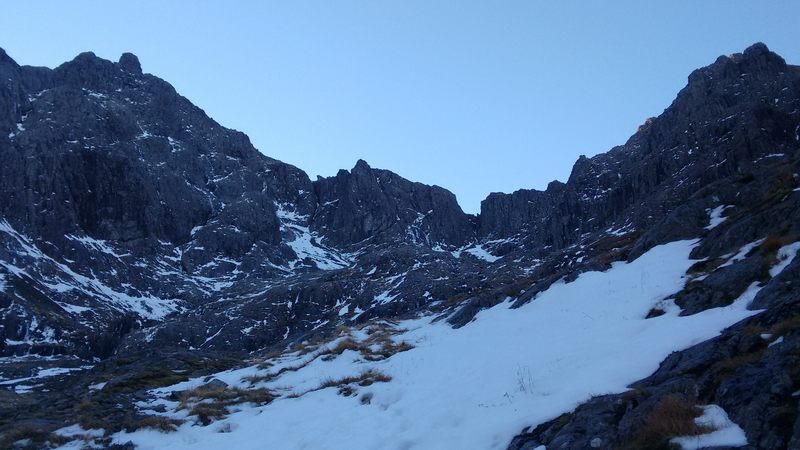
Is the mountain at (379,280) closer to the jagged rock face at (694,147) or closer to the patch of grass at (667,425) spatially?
the patch of grass at (667,425)

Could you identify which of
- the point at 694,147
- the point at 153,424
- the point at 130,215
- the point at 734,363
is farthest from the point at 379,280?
the point at 734,363

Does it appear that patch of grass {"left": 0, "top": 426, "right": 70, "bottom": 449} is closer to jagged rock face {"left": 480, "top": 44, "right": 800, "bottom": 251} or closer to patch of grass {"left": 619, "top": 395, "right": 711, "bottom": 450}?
patch of grass {"left": 619, "top": 395, "right": 711, "bottom": 450}

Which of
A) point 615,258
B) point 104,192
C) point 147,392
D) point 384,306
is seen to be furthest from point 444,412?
point 104,192

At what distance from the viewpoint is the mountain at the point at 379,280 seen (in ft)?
32.9

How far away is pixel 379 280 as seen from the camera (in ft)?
362

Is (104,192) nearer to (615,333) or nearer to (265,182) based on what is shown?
(265,182)

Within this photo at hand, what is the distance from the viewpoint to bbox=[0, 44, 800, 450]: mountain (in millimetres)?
10031

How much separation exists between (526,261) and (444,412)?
4710 inches

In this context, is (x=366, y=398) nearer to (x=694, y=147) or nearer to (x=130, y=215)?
(x=694, y=147)

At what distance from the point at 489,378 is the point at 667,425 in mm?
6452

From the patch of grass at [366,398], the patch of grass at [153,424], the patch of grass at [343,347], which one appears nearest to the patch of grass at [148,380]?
the patch of grass at [343,347]

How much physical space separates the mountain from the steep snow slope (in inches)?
4.6

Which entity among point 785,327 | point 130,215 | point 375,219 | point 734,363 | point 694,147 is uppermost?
point 130,215

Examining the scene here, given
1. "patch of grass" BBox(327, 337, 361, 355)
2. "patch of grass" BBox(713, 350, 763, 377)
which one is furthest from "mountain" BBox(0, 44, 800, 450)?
"patch of grass" BBox(327, 337, 361, 355)
